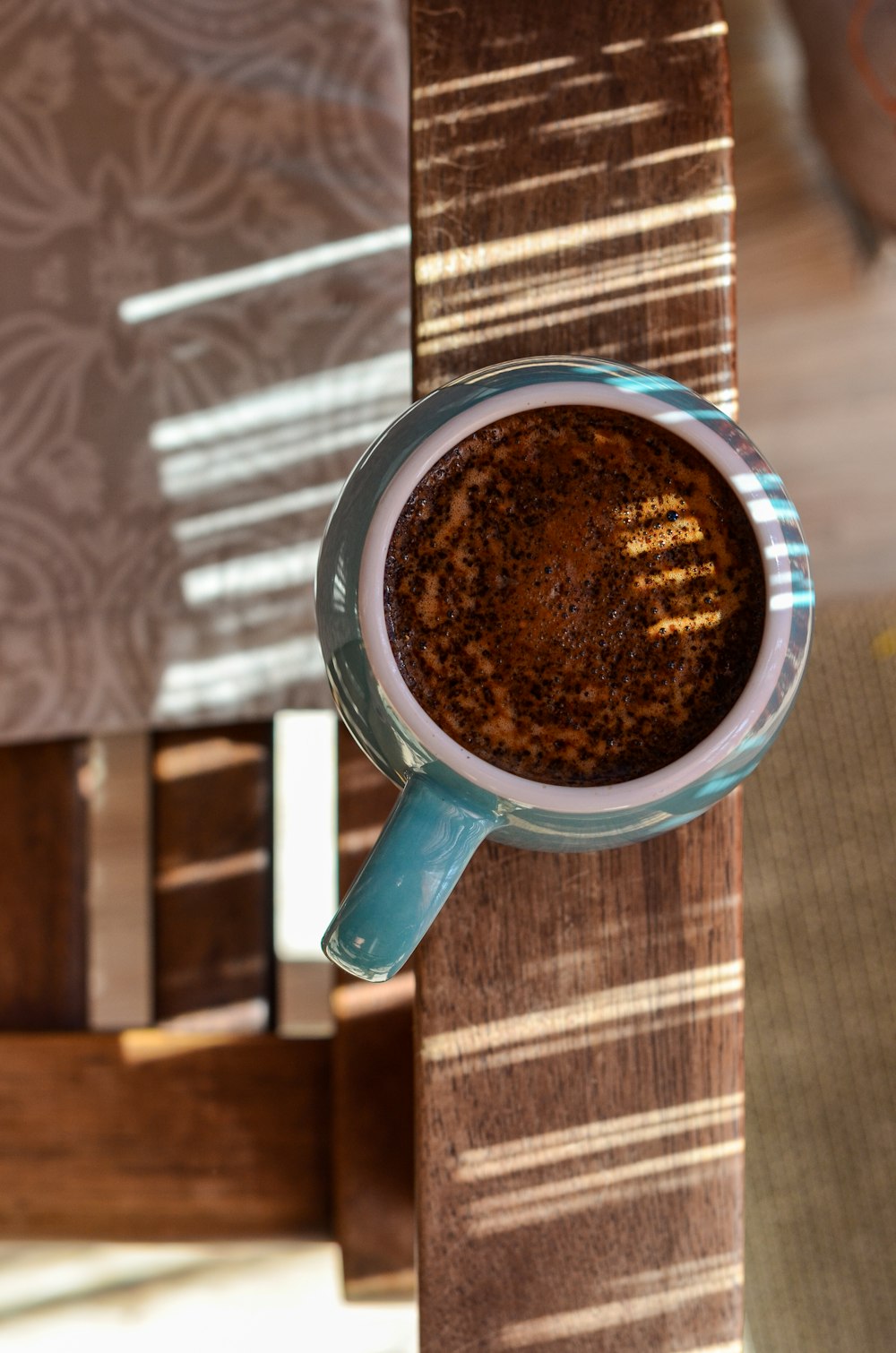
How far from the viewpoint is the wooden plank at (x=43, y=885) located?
749 mm

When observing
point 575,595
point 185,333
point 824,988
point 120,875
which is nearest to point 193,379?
point 185,333

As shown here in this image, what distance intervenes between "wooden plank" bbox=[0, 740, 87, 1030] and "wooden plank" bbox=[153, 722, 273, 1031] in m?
0.05

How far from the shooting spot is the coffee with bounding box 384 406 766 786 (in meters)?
0.37

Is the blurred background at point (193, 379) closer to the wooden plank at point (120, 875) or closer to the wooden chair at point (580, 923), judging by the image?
the wooden plank at point (120, 875)

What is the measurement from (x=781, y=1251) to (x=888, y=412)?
72cm

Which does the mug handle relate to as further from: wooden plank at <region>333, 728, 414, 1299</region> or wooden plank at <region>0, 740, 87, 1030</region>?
wooden plank at <region>0, 740, 87, 1030</region>

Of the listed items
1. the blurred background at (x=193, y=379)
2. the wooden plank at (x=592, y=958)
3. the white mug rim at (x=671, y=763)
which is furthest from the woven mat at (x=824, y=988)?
the white mug rim at (x=671, y=763)

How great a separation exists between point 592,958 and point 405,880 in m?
0.14

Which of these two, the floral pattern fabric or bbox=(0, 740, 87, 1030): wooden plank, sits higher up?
the floral pattern fabric

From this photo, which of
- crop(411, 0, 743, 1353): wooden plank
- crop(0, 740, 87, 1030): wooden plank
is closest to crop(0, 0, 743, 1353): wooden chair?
crop(411, 0, 743, 1353): wooden plank

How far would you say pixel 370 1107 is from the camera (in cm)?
66

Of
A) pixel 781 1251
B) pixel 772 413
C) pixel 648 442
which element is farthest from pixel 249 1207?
pixel 772 413

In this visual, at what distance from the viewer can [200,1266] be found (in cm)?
83

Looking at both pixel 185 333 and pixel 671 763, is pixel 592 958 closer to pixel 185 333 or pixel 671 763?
pixel 671 763
